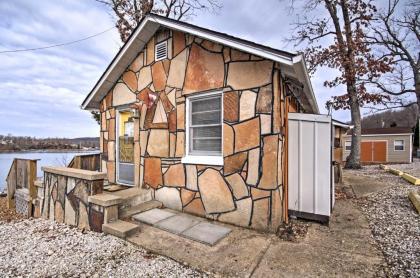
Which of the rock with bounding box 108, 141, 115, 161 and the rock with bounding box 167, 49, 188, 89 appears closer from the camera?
the rock with bounding box 167, 49, 188, 89

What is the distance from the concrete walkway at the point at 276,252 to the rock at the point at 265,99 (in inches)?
88.4

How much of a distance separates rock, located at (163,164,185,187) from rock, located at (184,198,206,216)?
47cm

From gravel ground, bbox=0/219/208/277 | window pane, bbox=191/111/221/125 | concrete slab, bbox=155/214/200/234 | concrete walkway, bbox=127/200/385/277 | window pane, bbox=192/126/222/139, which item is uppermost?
window pane, bbox=191/111/221/125

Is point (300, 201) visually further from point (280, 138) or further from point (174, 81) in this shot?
point (174, 81)

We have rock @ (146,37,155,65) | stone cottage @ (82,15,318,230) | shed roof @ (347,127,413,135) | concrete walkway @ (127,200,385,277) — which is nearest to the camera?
concrete walkway @ (127,200,385,277)

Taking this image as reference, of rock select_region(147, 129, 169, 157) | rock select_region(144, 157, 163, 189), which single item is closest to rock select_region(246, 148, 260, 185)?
rock select_region(147, 129, 169, 157)

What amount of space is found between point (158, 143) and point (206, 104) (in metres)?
1.61

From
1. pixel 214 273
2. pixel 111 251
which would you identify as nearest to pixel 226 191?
pixel 214 273

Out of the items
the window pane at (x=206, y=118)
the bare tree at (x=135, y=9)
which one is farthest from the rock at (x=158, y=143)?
the bare tree at (x=135, y=9)

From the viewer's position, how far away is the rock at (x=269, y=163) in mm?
4094

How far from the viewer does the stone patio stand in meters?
3.92

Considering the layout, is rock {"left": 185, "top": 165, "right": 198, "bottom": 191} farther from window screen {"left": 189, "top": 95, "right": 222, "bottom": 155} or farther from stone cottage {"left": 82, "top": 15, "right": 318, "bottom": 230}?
window screen {"left": 189, "top": 95, "right": 222, "bottom": 155}

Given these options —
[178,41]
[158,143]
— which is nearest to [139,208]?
[158,143]

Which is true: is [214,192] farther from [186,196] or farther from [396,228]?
[396,228]
